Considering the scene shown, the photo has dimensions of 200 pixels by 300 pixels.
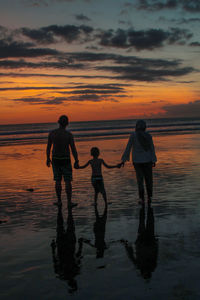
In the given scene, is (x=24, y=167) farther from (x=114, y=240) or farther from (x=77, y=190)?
(x=114, y=240)

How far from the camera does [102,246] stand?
498 cm

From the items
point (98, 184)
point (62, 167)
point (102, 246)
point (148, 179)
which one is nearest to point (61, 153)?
point (62, 167)

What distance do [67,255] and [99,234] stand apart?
97 cm

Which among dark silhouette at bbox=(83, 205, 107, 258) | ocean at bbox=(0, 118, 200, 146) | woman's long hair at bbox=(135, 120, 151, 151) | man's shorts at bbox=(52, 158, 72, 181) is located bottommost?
dark silhouette at bbox=(83, 205, 107, 258)

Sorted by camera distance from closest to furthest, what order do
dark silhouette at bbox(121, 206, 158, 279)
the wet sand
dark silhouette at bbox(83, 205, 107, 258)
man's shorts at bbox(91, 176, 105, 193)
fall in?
the wet sand < dark silhouette at bbox(121, 206, 158, 279) < dark silhouette at bbox(83, 205, 107, 258) < man's shorts at bbox(91, 176, 105, 193)

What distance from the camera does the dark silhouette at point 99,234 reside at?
484cm

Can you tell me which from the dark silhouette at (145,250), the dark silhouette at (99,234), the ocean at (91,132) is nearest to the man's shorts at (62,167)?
the dark silhouette at (99,234)

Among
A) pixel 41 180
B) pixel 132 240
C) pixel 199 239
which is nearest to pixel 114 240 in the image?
pixel 132 240

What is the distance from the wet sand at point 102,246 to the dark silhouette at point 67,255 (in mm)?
12

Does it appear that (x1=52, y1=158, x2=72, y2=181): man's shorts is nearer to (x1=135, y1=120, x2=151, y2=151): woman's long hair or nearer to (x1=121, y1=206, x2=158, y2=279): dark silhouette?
(x1=135, y1=120, x2=151, y2=151): woman's long hair

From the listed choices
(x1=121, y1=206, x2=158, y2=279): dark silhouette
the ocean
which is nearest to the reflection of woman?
(x1=121, y1=206, x2=158, y2=279): dark silhouette

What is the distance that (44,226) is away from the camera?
6090 millimetres

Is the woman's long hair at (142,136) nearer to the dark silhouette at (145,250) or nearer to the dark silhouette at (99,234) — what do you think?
the dark silhouette at (99,234)

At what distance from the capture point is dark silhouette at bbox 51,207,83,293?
13.2 feet
